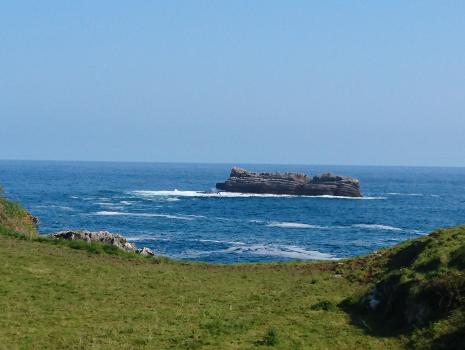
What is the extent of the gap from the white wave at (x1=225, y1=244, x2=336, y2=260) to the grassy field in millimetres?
27165

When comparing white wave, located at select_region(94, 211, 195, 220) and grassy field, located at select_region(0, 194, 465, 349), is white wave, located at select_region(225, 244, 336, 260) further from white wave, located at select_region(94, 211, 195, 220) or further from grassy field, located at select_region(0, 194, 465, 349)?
white wave, located at select_region(94, 211, 195, 220)

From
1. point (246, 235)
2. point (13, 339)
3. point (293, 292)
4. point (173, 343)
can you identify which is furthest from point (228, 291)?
point (246, 235)

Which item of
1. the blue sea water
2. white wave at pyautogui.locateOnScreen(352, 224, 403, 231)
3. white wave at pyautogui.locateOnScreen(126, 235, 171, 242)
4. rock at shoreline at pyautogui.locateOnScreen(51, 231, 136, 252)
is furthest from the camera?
white wave at pyautogui.locateOnScreen(352, 224, 403, 231)

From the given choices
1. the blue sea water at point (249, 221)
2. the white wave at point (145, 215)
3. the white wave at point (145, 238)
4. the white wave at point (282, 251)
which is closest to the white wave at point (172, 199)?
the blue sea water at point (249, 221)

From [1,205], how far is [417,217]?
98.3 meters

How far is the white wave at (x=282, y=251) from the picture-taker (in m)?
70.6

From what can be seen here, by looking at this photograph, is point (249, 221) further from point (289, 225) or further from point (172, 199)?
point (172, 199)

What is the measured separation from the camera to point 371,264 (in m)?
38.9

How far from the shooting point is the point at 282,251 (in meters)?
75.4

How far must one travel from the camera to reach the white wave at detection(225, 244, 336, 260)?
70.6m

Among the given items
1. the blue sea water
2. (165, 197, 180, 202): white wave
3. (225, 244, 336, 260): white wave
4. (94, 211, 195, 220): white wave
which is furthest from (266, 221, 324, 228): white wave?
(165, 197, 180, 202): white wave

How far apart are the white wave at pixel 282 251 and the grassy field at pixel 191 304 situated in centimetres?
2717

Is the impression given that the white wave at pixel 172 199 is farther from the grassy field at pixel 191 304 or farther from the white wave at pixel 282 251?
the grassy field at pixel 191 304

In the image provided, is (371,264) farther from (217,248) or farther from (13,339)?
(217,248)
